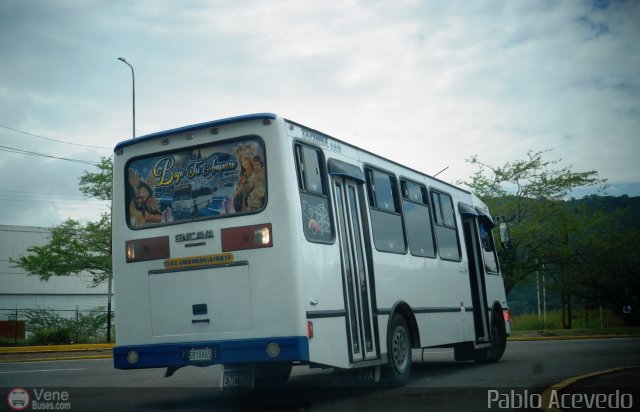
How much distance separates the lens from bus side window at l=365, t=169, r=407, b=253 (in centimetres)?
1079

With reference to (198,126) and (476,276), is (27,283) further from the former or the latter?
(198,126)

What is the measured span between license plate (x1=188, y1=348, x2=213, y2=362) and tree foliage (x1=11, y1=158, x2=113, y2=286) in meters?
25.9

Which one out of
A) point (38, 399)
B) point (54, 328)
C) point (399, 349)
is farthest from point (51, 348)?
point (399, 349)

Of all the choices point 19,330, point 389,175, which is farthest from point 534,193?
point 389,175

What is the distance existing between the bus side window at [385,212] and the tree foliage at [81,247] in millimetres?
24440

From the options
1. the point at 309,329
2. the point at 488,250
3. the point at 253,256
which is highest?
the point at 488,250

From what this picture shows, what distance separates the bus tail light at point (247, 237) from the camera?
861 centimetres

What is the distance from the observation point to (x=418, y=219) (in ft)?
40.7

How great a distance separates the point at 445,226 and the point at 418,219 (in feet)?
4.54

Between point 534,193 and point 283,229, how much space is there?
34.2 metres

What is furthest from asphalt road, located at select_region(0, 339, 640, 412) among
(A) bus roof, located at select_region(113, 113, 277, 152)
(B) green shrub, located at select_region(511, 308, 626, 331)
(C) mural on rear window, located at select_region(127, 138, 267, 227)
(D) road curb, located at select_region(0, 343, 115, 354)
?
(B) green shrub, located at select_region(511, 308, 626, 331)

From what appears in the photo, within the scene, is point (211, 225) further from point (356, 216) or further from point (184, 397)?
point (184, 397)

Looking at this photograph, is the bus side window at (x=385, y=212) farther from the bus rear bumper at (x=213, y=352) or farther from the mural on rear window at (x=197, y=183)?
the bus rear bumper at (x=213, y=352)

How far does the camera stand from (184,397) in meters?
10.5
